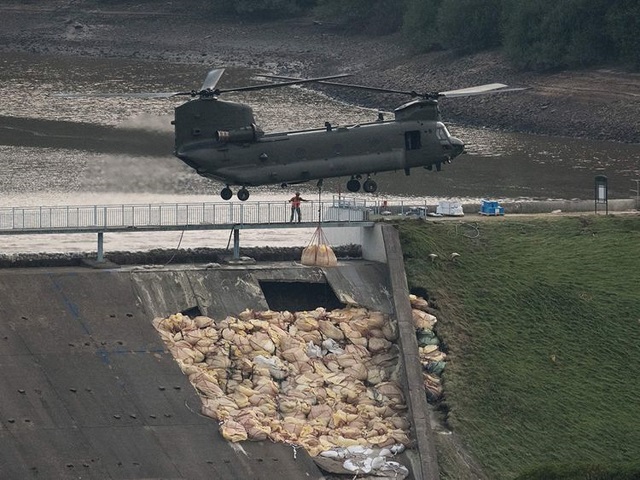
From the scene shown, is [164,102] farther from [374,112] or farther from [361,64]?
[361,64]

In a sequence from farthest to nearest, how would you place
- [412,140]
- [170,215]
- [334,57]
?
[334,57] < [412,140] < [170,215]

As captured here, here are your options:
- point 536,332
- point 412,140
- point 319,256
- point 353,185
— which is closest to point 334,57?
point 353,185

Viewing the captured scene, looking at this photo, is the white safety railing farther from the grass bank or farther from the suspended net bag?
the grass bank

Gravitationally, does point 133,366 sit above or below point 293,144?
below

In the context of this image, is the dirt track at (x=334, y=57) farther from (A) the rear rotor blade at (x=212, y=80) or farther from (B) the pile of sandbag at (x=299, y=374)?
(B) the pile of sandbag at (x=299, y=374)

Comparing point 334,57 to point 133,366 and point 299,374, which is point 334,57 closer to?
point 299,374

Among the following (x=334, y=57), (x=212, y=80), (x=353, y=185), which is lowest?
(x=334, y=57)

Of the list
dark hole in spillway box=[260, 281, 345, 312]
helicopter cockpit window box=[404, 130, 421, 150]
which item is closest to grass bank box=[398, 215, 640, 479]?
helicopter cockpit window box=[404, 130, 421, 150]
